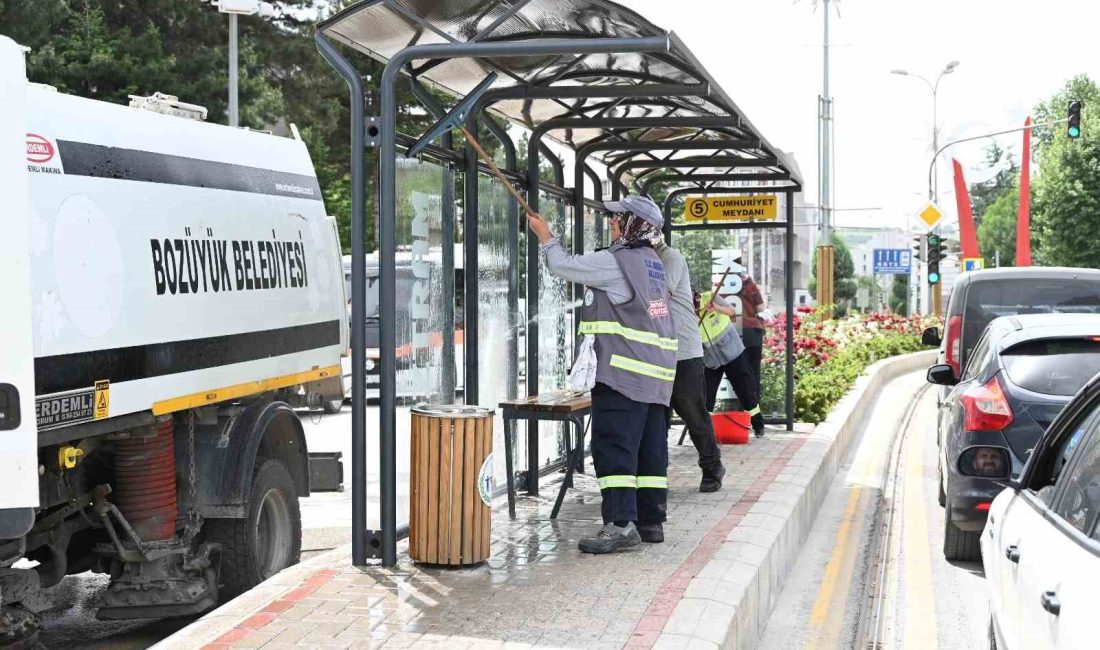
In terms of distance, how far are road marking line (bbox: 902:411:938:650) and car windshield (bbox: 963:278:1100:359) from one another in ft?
5.13

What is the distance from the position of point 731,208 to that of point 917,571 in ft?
21.4

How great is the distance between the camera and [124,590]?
705cm

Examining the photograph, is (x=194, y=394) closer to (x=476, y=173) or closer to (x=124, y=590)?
(x=124, y=590)

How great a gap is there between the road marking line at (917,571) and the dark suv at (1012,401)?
0.50 metres

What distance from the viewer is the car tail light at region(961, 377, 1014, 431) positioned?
8.10 meters

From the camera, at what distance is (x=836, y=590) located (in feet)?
28.6

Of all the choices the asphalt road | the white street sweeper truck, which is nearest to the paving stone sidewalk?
the asphalt road

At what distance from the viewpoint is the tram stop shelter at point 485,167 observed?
7.33 m

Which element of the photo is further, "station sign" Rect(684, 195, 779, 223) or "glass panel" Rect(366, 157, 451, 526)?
"station sign" Rect(684, 195, 779, 223)

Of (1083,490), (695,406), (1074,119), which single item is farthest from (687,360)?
(1074,119)

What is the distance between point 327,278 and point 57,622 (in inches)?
109

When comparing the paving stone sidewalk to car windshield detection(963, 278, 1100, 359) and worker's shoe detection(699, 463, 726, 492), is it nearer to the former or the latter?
worker's shoe detection(699, 463, 726, 492)

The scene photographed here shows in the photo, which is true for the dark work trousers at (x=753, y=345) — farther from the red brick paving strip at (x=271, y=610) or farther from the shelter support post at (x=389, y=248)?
the red brick paving strip at (x=271, y=610)

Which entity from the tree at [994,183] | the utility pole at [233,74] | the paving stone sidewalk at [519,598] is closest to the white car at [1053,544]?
the paving stone sidewalk at [519,598]
